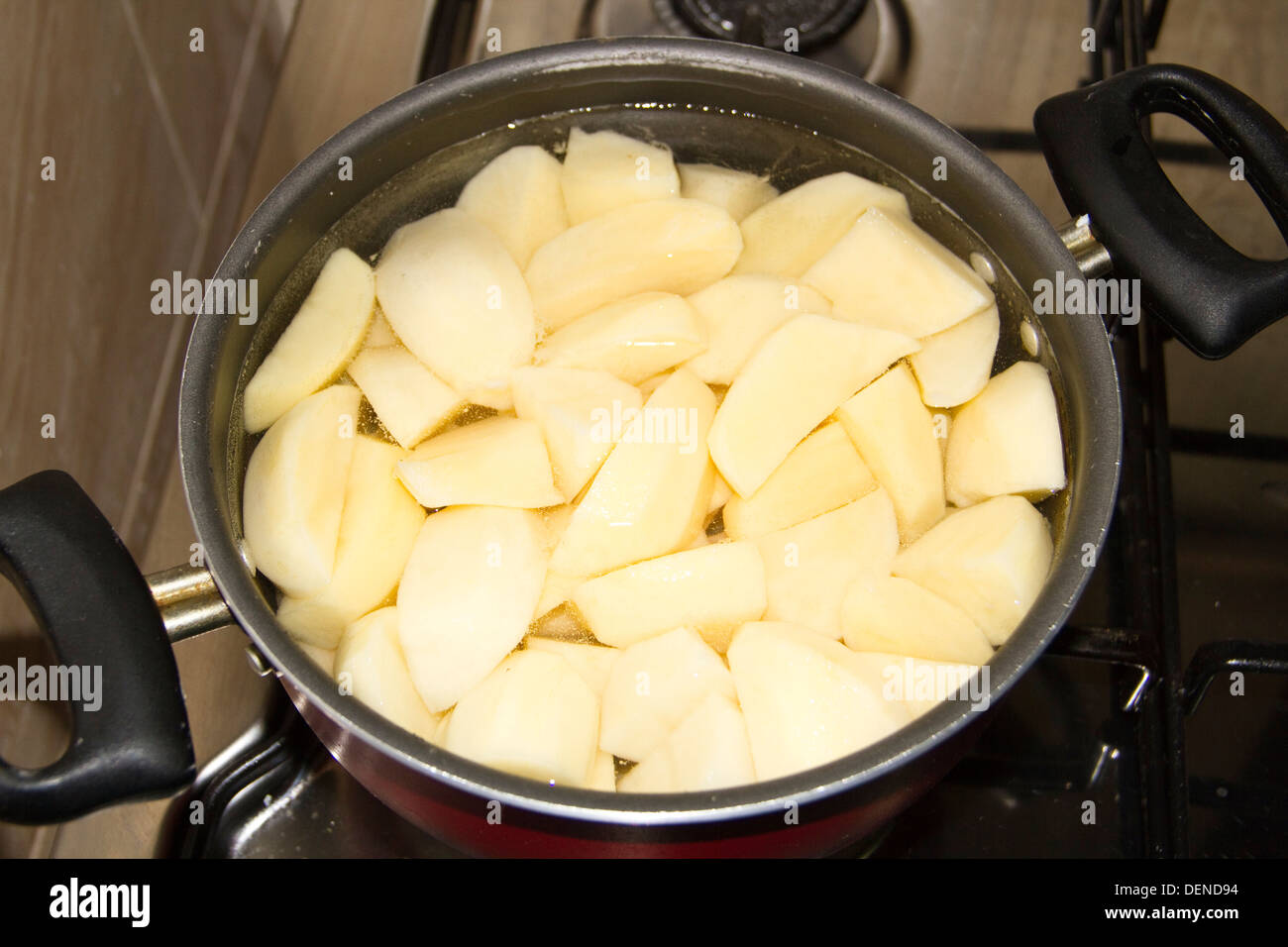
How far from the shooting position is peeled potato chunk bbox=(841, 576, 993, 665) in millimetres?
685

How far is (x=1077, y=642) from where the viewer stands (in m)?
0.79

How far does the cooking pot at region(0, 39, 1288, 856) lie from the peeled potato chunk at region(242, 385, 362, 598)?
0.02 metres

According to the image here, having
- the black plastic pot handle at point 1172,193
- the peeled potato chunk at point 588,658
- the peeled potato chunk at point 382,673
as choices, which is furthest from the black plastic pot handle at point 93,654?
the black plastic pot handle at point 1172,193

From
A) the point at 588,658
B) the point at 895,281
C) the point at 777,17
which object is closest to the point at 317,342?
the point at 588,658

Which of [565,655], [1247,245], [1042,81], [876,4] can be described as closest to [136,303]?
→ [565,655]

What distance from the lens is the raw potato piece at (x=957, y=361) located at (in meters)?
0.76

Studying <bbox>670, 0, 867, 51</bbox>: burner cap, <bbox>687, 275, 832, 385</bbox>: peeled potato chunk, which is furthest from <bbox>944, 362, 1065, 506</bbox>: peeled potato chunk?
<bbox>670, 0, 867, 51</bbox>: burner cap

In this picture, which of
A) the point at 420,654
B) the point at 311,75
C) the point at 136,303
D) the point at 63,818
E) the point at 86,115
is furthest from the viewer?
the point at 311,75

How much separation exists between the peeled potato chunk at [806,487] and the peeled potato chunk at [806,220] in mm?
145

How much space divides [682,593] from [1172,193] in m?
0.44

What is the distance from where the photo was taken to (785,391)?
0.73m

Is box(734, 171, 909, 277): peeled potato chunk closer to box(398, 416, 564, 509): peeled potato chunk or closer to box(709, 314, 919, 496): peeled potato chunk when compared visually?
box(709, 314, 919, 496): peeled potato chunk
